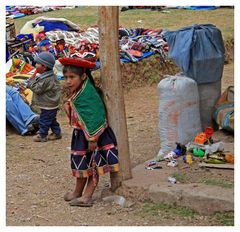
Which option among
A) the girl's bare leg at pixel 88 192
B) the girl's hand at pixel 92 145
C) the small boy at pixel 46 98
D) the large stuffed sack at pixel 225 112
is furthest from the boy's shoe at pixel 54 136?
the girl's hand at pixel 92 145

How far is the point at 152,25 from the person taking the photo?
1491 centimetres

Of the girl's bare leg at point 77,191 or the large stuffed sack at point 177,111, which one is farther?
the large stuffed sack at point 177,111

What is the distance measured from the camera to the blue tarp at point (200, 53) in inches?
270

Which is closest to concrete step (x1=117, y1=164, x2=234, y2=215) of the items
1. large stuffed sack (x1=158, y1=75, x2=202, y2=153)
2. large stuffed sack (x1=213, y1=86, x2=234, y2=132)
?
large stuffed sack (x1=158, y1=75, x2=202, y2=153)

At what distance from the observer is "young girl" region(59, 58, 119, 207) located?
196 inches

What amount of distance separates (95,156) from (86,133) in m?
0.28

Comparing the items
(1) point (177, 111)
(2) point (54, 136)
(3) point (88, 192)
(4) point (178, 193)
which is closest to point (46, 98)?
(2) point (54, 136)

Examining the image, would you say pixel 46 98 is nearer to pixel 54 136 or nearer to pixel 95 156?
pixel 54 136

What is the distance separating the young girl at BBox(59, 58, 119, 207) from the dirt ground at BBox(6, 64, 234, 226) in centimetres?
21

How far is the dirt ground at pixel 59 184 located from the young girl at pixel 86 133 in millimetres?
210

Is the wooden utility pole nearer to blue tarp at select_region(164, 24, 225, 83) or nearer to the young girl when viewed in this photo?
the young girl

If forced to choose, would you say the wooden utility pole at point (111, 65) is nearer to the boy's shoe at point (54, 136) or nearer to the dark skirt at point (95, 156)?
the dark skirt at point (95, 156)

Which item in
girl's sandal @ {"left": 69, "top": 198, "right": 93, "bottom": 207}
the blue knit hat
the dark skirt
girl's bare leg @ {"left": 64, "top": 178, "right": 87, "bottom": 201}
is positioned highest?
the blue knit hat

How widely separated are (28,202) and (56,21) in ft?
26.9
